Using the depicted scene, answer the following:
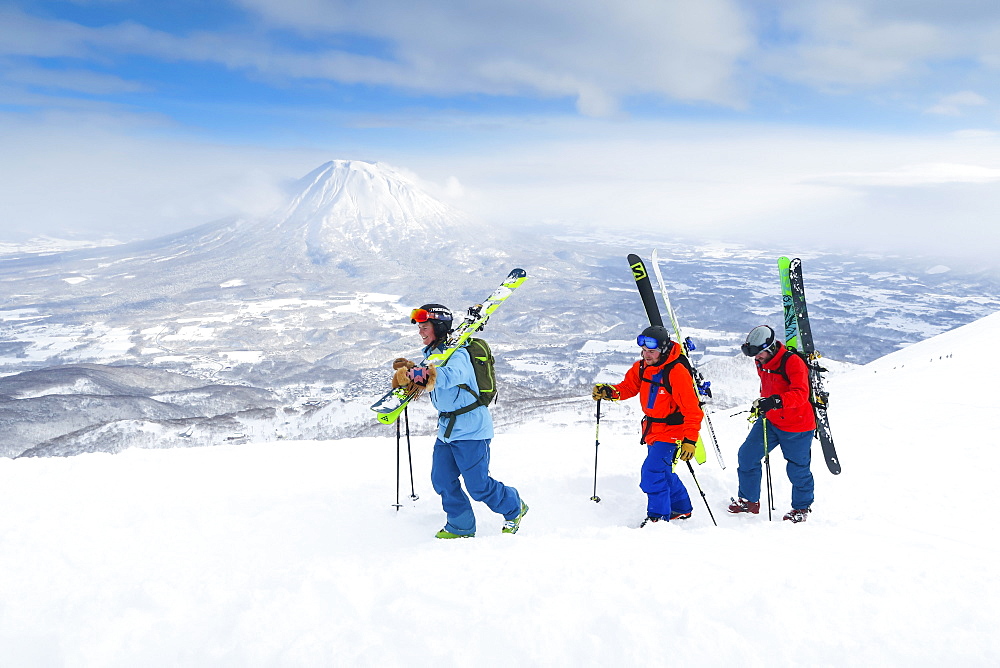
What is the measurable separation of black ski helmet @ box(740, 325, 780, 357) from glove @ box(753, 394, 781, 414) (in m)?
0.55

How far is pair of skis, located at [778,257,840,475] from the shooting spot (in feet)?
23.3

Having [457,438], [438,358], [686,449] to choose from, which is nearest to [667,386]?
[686,449]

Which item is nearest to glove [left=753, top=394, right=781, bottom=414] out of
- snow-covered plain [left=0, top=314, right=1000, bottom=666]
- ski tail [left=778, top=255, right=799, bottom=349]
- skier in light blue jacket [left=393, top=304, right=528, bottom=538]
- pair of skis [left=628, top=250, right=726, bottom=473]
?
pair of skis [left=628, top=250, right=726, bottom=473]

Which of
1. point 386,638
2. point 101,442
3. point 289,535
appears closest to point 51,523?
point 289,535

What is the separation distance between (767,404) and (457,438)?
368 centimetres

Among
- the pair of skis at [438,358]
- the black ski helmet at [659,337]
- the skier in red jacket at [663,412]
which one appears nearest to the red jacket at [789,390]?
the skier in red jacket at [663,412]

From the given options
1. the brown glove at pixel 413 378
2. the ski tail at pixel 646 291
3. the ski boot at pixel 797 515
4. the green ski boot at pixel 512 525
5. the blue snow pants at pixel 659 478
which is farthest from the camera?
the ski tail at pixel 646 291

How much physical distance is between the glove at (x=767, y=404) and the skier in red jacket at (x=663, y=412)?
766mm

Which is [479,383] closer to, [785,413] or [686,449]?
[686,449]

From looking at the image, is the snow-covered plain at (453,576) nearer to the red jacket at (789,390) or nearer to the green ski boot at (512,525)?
the green ski boot at (512,525)

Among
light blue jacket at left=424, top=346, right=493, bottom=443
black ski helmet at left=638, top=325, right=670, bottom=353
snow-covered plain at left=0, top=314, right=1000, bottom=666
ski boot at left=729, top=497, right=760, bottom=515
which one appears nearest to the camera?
snow-covered plain at left=0, top=314, right=1000, bottom=666

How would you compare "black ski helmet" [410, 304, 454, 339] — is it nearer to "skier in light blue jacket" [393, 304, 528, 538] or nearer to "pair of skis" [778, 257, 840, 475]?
"skier in light blue jacket" [393, 304, 528, 538]

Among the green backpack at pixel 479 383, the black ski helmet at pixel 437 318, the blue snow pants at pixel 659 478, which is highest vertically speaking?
the black ski helmet at pixel 437 318

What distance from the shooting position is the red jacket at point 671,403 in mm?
6008
